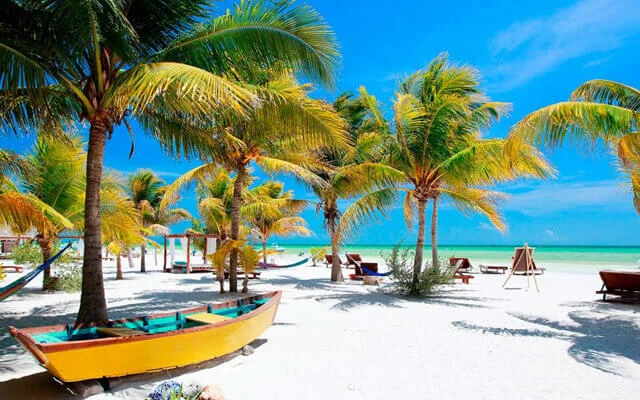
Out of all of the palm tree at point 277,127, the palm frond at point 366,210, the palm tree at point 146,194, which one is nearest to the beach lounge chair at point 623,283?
the palm frond at point 366,210

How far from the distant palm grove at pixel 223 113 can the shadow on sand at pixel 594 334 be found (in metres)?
2.35

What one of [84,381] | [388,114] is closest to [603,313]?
[388,114]

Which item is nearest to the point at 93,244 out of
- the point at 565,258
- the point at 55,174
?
the point at 55,174

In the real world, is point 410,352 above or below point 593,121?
below

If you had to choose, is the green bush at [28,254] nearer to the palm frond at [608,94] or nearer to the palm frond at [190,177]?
the palm frond at [190,177]

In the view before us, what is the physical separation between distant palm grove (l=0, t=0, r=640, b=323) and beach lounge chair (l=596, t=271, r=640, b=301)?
2.35 m

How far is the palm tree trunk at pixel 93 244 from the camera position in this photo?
587 cm

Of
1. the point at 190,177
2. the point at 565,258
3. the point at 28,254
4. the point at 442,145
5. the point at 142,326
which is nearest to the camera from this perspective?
the point at 142,326

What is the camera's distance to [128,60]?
598 cm

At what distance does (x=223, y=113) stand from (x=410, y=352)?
433 centimetres

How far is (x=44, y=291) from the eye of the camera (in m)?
12.3

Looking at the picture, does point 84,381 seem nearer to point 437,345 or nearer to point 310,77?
point 437,345

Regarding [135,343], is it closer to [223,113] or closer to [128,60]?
[223,113]

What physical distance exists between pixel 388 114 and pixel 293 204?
733 cm
